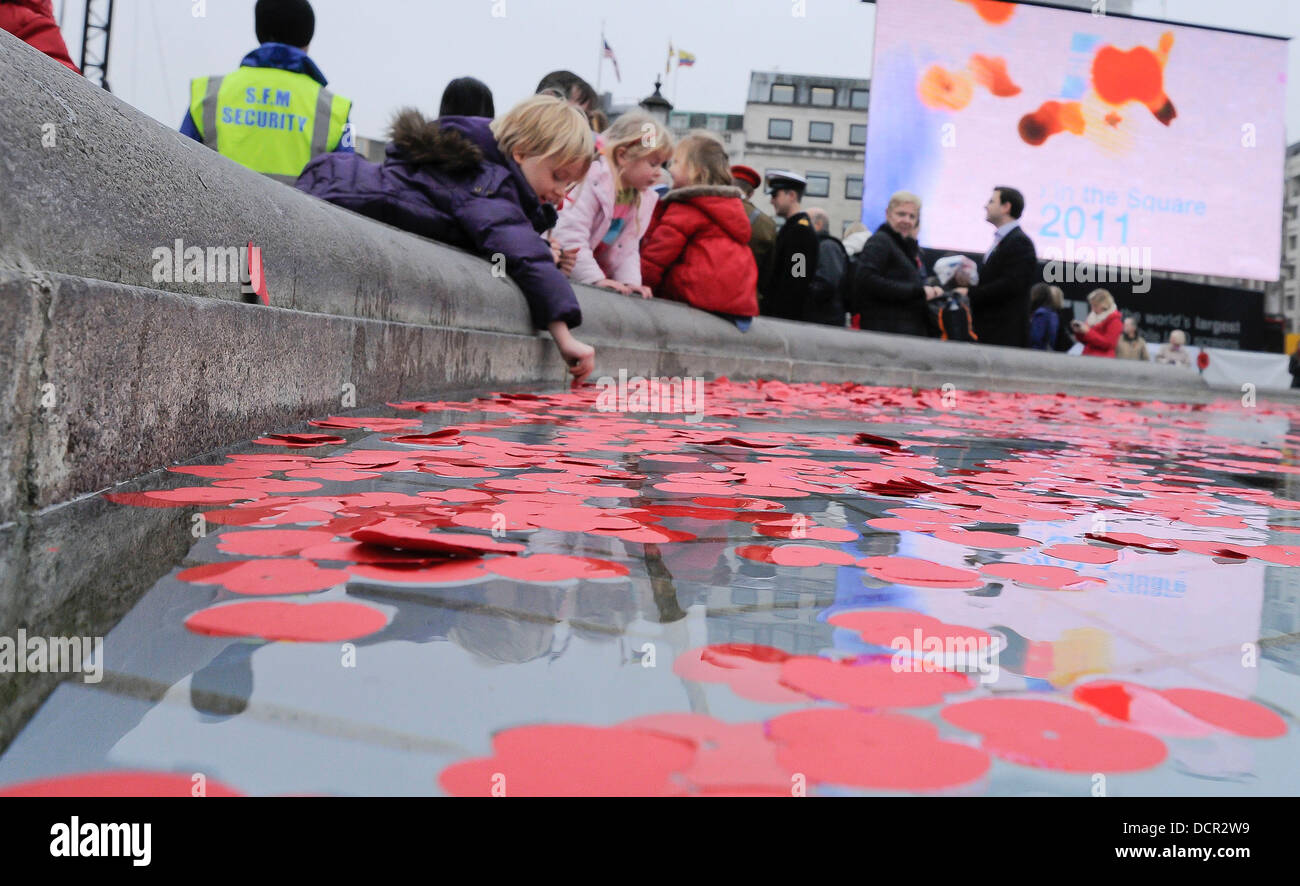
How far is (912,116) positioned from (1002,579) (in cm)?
1709

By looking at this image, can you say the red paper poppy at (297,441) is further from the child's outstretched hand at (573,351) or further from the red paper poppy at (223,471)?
the child's outstretched hand at (573,351)

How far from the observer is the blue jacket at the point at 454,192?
4.39 metres

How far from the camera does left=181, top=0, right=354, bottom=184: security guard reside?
4645 mm

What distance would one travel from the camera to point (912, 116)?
1728 cm

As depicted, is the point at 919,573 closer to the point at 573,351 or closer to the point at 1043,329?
the point at 573,351

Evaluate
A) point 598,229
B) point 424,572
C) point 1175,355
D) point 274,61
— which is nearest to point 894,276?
point 598,229

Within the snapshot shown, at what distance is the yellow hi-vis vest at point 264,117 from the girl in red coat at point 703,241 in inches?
111

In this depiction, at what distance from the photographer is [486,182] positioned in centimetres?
452

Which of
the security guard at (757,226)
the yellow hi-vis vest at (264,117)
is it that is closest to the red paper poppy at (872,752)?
the yellow hi-vis vest at (264,117)

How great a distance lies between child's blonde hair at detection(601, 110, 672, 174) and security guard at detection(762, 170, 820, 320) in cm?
238

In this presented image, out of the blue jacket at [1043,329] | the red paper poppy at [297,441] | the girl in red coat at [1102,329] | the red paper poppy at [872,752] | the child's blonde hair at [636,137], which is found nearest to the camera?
the red paper poppy at [872,752]

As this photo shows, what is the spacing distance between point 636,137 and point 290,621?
16.6ft
